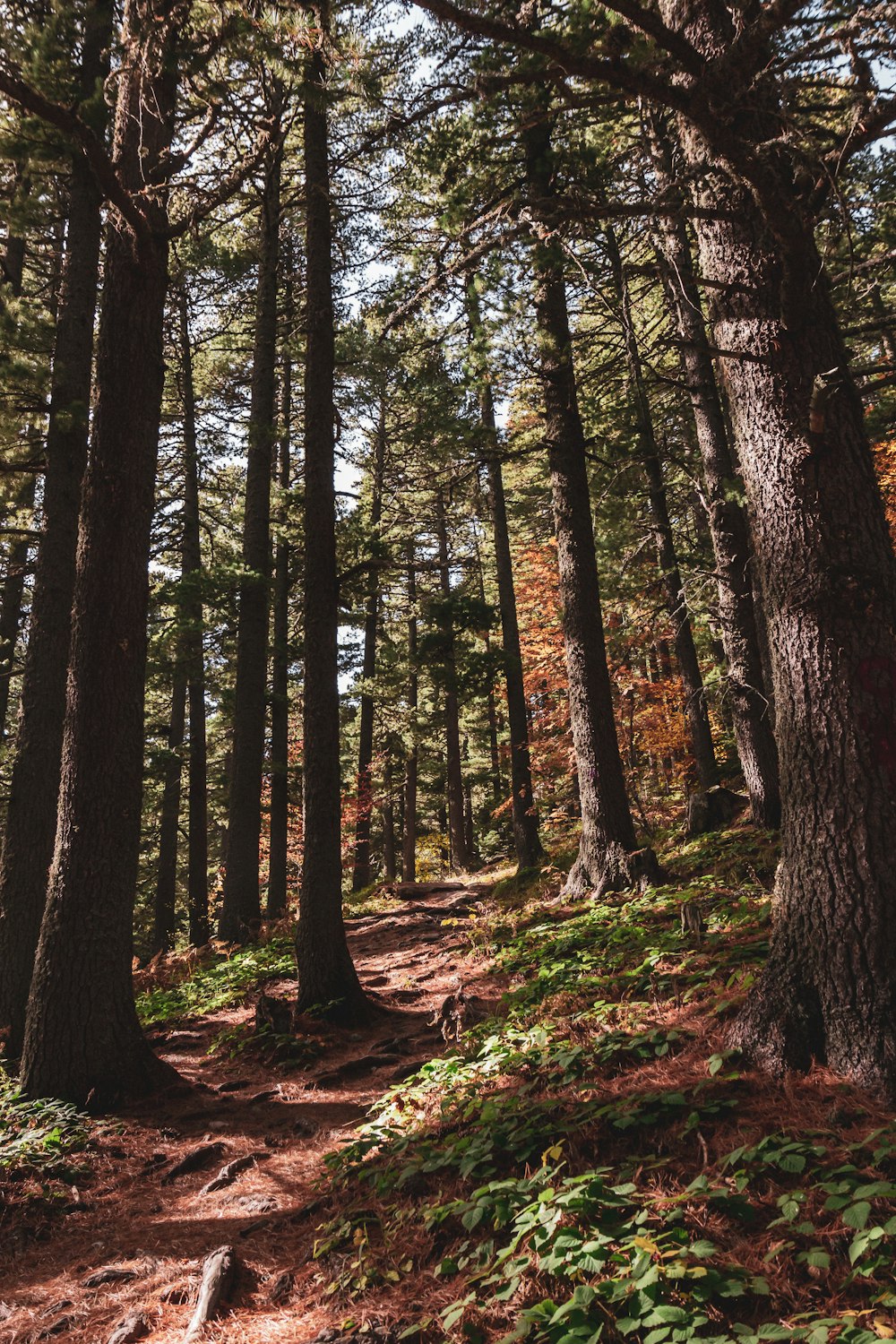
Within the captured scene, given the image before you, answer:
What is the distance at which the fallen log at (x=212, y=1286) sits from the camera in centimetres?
331

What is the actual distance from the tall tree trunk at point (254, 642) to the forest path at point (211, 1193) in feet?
13.5

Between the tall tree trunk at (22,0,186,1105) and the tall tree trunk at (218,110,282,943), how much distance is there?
16.6ft

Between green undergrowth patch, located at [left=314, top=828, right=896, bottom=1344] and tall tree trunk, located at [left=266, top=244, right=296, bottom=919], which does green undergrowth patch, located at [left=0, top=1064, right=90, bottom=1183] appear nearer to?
green undergrowth patch, located at [left=314, top=828, right=896, bottom=1344]

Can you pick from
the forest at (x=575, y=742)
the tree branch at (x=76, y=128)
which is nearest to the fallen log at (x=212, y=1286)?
the forest at (x=575, y=742)

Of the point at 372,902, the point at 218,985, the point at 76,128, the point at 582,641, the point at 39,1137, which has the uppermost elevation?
the point at 76,128

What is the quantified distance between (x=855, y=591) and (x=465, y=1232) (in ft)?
11.9

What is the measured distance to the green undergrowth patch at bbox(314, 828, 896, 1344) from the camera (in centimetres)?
246

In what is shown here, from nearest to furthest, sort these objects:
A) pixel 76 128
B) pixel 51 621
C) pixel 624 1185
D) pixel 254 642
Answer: pixel 624 1185
pixel 76 128
pixel 51 621
pixel 254 642

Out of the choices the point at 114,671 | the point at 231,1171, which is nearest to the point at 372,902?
the point at 114,671

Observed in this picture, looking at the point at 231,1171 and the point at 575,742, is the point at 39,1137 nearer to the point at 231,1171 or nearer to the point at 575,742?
the point at 231,1171

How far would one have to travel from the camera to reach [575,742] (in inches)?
368

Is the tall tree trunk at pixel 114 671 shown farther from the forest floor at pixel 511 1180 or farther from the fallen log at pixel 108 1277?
the fallen log at pixel 108 1277

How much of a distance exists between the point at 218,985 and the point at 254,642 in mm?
5774

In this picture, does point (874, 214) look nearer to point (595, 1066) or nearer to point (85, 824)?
point (595, 1066)
